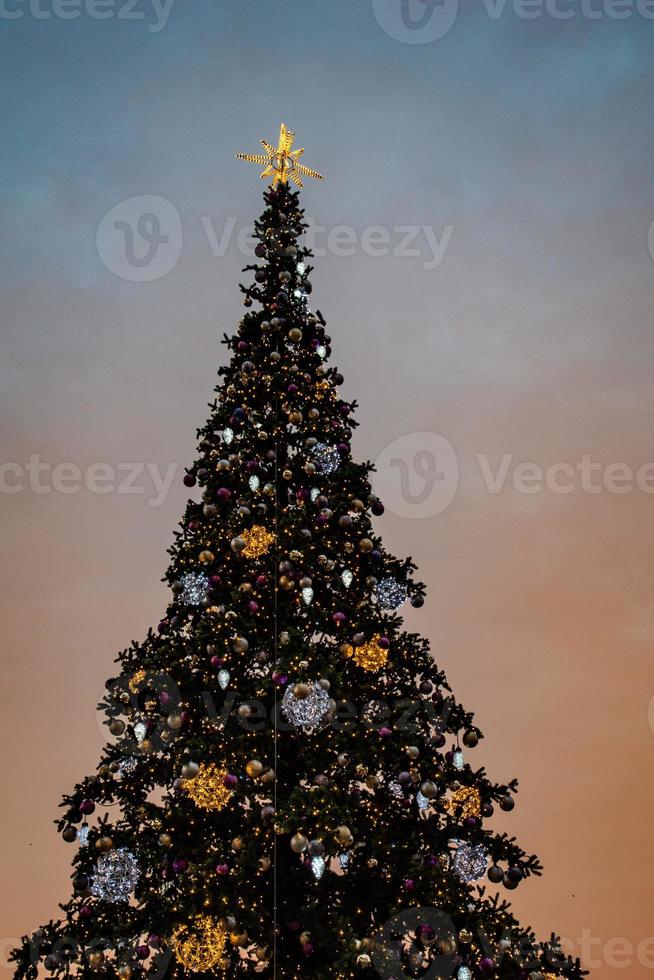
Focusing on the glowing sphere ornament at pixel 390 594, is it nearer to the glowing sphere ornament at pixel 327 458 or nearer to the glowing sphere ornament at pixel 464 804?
the glowing sphere ornament at pixel 327 458

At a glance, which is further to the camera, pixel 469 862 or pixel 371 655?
pixel 371 655

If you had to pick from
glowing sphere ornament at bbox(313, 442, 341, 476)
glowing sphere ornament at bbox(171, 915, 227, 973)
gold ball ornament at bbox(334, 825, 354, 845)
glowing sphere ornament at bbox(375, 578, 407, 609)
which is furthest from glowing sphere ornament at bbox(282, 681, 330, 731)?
glowing sphere ornament at bbox(313, 442, 341, 476)

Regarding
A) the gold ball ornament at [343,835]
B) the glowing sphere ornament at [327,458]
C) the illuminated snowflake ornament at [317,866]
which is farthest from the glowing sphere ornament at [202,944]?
the glowing sphere ornament at [327,458]

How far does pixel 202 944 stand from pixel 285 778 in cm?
89

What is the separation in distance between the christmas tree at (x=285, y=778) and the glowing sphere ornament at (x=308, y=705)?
0.01 m

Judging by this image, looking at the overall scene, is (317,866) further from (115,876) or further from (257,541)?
(257,541)

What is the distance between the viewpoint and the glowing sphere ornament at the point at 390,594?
5023mm

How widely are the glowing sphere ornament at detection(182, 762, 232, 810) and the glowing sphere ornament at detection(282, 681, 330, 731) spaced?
1.45 ft

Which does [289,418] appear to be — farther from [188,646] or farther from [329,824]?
[329,824]

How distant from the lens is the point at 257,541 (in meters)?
4.89

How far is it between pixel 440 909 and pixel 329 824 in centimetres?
67

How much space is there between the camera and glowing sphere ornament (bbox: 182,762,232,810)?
4246mm

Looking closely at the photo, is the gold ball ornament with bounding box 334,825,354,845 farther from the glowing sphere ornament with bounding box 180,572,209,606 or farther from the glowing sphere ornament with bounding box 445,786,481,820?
the glowing sphere ornament with bounding box 180,572,209,606

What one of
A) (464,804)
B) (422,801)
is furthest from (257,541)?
(464,804)
